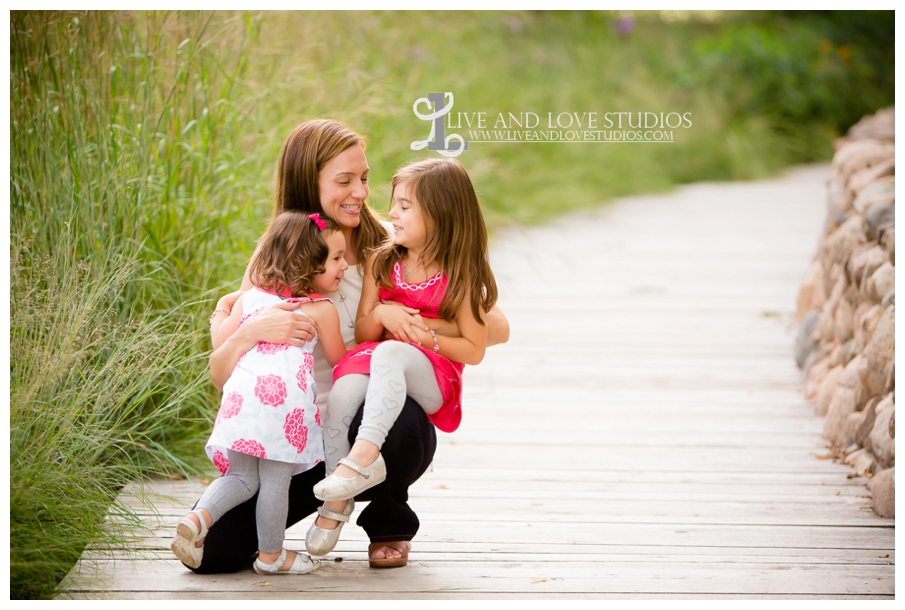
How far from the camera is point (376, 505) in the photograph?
92.5 inches

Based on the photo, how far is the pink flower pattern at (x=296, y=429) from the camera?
220cm

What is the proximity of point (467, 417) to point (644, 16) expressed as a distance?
33.3 feet

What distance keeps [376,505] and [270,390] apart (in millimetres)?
390

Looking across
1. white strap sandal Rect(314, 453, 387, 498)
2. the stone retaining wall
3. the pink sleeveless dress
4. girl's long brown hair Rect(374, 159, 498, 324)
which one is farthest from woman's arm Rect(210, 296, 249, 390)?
the stone retaining wall

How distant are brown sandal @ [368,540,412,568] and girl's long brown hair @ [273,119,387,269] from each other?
0.80m

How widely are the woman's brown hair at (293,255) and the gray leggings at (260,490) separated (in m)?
0.40

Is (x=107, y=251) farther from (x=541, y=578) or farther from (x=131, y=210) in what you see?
(x=541, y=578)

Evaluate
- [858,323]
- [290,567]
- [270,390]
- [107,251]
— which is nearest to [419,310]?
[270,390]

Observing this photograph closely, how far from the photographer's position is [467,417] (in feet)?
12.7

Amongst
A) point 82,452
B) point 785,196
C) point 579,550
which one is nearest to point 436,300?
point 579,550

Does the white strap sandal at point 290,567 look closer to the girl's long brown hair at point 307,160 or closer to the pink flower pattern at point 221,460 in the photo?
the pink flower pattern at point 221,460

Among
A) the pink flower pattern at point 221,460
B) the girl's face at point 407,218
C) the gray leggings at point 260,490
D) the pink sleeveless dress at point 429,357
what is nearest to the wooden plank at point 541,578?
the gray leggings at point 260,490
